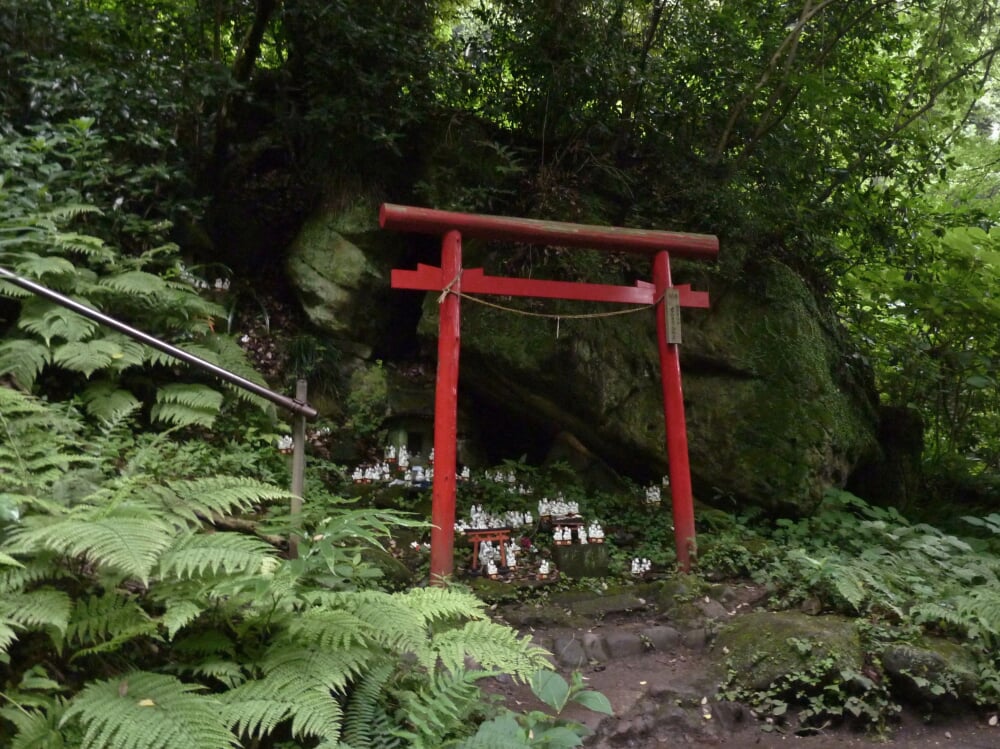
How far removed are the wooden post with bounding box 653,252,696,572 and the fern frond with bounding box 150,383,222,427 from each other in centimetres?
363

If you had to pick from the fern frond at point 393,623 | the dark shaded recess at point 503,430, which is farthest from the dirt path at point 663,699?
the dark shaded recess at point 503,430

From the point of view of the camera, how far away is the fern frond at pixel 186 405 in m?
5.45

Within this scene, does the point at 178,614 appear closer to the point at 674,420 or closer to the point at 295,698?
the point at 295,698

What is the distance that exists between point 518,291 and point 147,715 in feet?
14.0

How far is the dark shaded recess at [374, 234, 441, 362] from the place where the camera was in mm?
7906

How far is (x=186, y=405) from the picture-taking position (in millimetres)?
5559

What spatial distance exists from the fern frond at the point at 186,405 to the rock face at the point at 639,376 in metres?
1.98

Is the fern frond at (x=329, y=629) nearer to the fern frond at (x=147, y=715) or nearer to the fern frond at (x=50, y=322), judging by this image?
the fern frond at (x=147, y=715)

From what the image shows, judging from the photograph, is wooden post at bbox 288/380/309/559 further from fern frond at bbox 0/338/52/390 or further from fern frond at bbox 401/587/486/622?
fern frond at bbox 0/338/52/390

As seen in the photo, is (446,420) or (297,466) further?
(446,420)

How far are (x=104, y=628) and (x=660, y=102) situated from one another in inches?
284

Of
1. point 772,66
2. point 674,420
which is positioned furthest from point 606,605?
point 772,66

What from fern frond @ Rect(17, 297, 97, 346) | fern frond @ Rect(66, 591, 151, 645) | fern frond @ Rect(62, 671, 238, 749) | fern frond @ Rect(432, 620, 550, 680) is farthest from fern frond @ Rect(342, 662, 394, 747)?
fern frond @ Rect(17, 297, 97, 346)

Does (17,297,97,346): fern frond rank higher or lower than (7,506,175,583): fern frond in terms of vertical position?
higher
